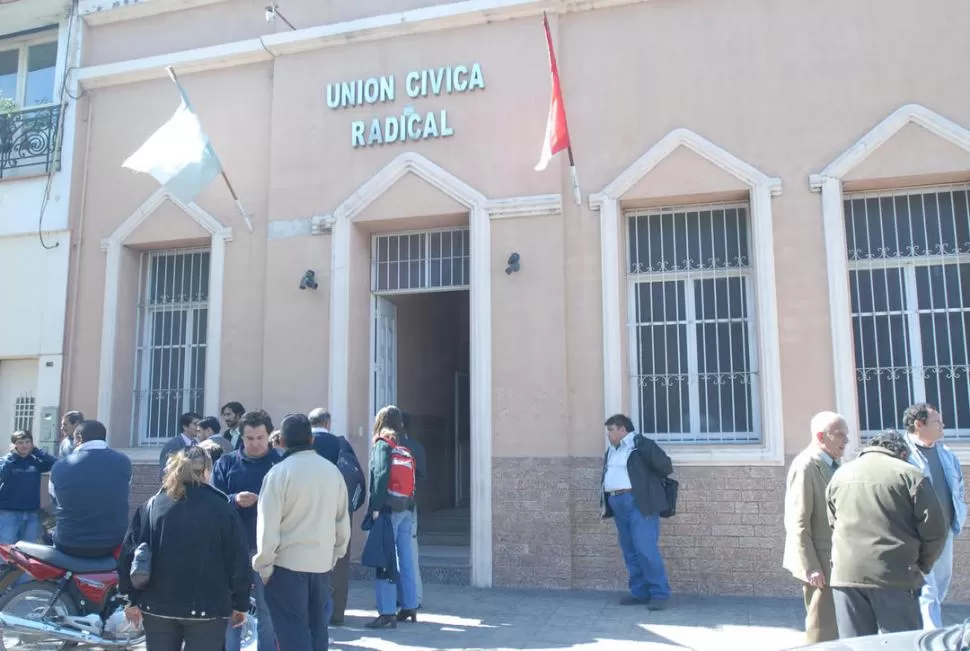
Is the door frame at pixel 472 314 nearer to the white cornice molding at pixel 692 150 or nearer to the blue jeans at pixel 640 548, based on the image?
the white cornice molding at pixel 692 150

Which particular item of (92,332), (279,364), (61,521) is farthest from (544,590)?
(92,332)

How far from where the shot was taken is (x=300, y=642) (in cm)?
477

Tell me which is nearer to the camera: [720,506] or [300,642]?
[300,642]

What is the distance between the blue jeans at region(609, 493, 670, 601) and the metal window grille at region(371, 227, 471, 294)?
2945 mm

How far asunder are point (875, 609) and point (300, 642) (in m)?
3.11

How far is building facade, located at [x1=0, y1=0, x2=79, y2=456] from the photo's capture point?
10062 mm

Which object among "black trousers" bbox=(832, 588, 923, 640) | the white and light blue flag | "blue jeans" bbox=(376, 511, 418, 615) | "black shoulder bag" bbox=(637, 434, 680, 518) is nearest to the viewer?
"black trousers" bbox=(832, 588, 923, 640)

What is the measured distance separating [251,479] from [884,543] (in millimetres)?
3763

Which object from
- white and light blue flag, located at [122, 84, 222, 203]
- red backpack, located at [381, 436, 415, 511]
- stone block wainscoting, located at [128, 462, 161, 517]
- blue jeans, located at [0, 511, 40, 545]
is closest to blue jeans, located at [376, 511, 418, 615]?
red backpack, located at [381, 436, 415, 511]

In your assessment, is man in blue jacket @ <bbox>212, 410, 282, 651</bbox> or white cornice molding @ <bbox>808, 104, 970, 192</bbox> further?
white cornice molding @ <bbox>808, 104, 970, 192</bbox>

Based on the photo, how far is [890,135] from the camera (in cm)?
779

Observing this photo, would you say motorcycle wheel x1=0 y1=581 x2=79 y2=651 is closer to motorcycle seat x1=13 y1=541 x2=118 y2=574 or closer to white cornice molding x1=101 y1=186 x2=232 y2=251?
motorcycle seat x1=13 y1=541 x2=118 y2=574

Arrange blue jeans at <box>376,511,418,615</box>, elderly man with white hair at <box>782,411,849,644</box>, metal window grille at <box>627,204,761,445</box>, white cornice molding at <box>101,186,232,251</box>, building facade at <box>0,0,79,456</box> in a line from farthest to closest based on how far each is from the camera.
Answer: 1. building facade at <box>0,0,79,456</box>
2. white cornice molding at <box>101,186,232,251</box>
3. metal window grille at <box>627,204,761,445</box>
4. blue jeans at <box>376,511,418,615</box>
5. elderly man with white hair at <box>782,411,849,644</box>

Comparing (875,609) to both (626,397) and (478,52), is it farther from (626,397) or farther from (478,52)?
(478,52)
